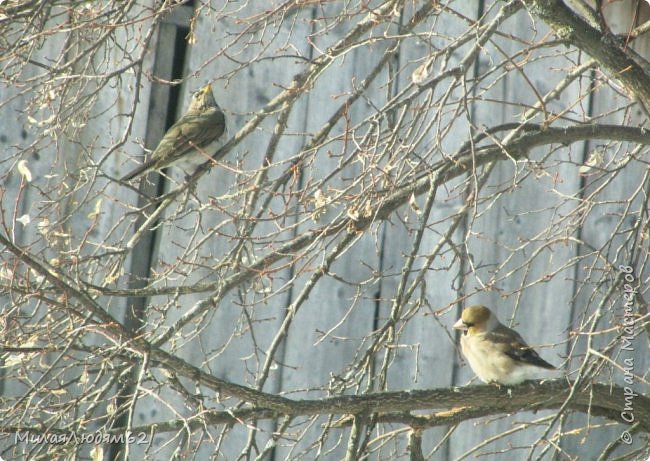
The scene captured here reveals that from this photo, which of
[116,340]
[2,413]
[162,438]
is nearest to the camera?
[116,340]

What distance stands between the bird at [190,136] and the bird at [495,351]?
4.85 ft

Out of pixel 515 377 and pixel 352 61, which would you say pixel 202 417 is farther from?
pixel 352 61

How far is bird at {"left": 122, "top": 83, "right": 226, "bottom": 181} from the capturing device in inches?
177

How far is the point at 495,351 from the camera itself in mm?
4270

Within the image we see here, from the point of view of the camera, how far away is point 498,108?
476cm

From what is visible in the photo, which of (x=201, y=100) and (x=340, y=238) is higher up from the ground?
(x=201, y=100)

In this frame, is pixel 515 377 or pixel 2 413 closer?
pixel 2 413

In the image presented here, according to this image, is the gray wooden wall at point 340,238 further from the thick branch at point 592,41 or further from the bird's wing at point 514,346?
the thick branch at point 592,41

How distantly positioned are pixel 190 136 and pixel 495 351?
182 centimetres

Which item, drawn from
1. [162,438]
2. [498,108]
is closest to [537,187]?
A: [498,108]

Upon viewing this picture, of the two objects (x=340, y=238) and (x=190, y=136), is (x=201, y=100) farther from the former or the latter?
(x=340, y=238)

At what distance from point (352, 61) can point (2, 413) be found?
245 centimetres

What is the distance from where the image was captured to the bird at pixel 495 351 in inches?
164

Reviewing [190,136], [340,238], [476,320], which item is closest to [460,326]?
[476,320]
